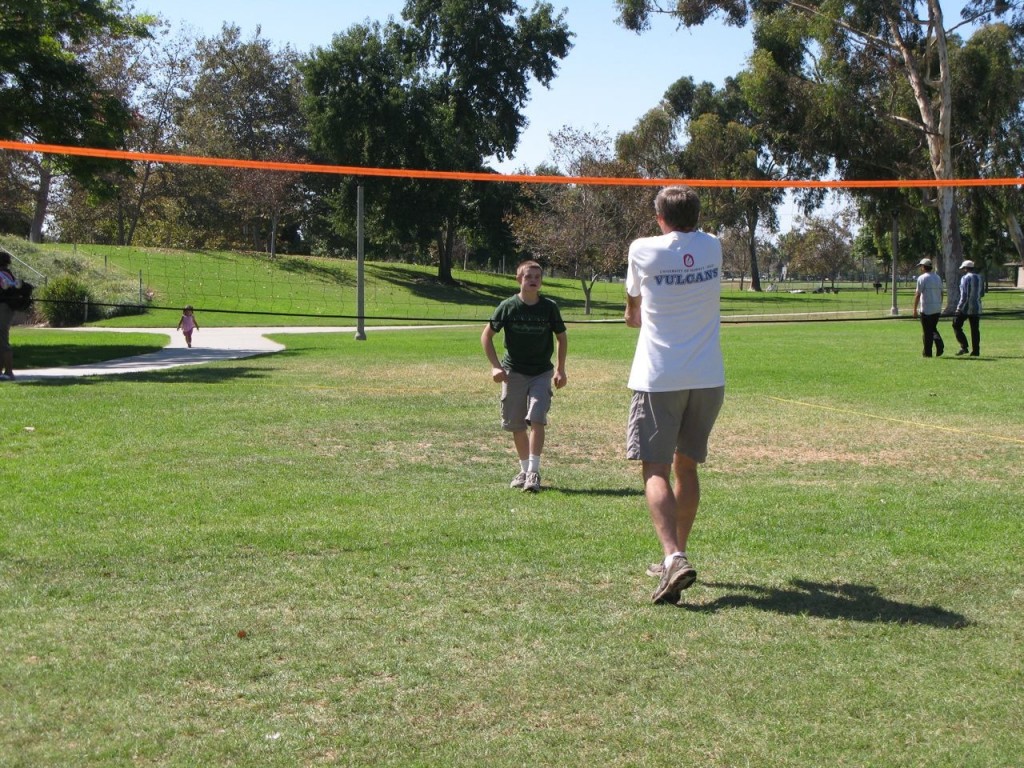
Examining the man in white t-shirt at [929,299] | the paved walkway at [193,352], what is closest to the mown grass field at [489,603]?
the paved walkway at [193,352]

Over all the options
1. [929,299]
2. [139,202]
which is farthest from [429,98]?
[929,299]

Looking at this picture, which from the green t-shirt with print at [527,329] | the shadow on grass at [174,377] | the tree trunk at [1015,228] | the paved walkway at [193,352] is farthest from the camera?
the tree trunk at [1015,228]

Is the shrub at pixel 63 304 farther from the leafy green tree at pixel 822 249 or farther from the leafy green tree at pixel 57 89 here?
the leafy green tree at pixel 822 249

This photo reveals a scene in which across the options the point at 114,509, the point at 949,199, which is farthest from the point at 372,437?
the point at 949,199

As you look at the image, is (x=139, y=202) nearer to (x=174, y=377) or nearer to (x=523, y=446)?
(x=174, y=377)

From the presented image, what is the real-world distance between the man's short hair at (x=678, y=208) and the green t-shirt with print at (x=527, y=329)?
3.01 m

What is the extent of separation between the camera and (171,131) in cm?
6825

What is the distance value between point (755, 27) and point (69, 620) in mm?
44045

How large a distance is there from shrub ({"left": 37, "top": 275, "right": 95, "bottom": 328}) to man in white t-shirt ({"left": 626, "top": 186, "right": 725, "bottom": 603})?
33.2 meters

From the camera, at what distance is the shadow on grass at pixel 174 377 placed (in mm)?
16344

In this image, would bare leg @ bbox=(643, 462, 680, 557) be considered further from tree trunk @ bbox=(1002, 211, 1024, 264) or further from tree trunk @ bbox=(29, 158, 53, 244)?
tree trunk @ bbox=(29, 158, 53, 244)

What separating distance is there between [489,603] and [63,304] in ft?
112

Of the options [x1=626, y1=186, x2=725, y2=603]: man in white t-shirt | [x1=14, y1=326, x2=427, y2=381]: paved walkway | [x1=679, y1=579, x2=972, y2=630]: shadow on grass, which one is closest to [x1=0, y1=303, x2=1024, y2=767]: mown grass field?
[x1=679, y1=579, x2=972, y2=630]: shadow on grass

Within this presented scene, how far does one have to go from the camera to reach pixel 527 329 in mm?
8664
